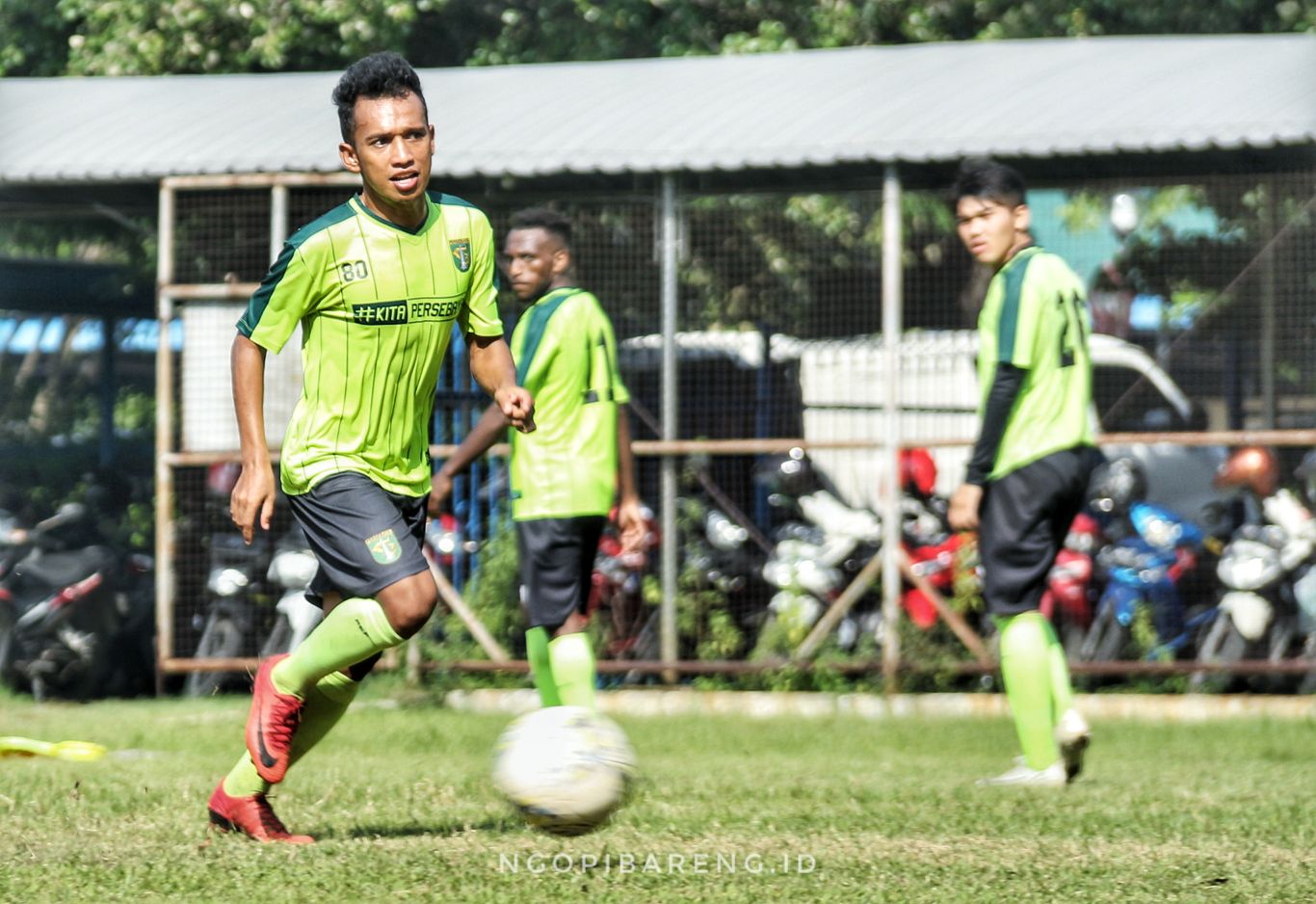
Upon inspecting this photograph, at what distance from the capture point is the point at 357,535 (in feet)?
18.0

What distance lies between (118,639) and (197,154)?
3.09 meters

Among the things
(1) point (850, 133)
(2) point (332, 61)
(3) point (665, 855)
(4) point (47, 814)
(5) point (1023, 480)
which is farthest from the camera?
(2) point (332, 61)

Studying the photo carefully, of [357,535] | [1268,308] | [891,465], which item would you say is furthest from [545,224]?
[1268,308]

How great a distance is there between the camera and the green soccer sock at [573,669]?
7.50 meters

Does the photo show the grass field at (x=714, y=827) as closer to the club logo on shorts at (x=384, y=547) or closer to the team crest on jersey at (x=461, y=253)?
the club logo on shorts at (x=384, y=547)

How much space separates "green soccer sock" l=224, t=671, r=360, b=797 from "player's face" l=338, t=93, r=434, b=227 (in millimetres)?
1406

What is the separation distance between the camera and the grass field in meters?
4.92

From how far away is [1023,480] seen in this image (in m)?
7.52

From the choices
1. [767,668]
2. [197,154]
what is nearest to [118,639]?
[197,154]

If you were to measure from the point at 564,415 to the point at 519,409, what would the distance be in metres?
2.34

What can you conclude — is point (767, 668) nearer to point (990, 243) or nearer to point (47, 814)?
point (990, 243)

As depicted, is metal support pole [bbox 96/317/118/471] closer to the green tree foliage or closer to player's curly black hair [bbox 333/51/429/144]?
the green tree foliage

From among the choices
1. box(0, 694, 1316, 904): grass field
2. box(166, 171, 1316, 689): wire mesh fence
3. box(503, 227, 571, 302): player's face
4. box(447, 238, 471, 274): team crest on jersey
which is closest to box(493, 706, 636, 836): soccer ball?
box(0, 694, 1316, 904): grass field

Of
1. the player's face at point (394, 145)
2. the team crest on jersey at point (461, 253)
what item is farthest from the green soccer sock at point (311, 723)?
the player's face at point (394, 145)
